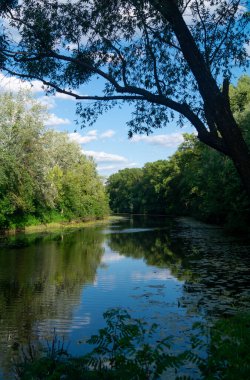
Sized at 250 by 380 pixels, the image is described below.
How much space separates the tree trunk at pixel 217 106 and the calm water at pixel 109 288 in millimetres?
5965

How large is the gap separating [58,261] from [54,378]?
20241 mm

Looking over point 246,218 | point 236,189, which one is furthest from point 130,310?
point 246,218

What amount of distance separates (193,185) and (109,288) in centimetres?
5645

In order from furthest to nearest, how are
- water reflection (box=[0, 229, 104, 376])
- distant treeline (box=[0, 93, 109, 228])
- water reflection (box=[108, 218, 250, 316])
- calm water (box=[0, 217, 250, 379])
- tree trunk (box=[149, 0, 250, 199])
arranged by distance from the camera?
distant treeline (box=[0, 93, 109, 228]), water reflection (box=[108, 218, 250, 316]), calm water (box=[0, 217, 250, 379]), water reflection (box=[0, 229, 104, 376]), tree trunk (box=[149, 0, 250, 199])

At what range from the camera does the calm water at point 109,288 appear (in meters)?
12.1

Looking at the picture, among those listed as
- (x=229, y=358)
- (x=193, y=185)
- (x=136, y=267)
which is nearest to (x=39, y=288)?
(x=136, y=267)

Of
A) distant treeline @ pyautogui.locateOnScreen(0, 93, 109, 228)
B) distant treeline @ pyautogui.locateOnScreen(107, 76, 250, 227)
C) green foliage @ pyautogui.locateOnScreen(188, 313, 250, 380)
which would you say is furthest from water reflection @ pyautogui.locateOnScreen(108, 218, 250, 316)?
distant treeline @ pyautogui.locateOnScreen(0, 93, 109, 228)

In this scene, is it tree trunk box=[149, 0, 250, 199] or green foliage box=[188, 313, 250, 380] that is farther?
tree trunk box=[149, 0, 250, 199]

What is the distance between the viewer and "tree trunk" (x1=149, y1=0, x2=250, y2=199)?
19.1ft

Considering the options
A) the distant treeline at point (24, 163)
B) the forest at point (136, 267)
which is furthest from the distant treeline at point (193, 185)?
the distant treeline at point (24, 163)

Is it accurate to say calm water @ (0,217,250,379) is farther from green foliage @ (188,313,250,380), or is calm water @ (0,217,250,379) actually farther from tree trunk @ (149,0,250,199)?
tree trunk @ (149,0,250,199)

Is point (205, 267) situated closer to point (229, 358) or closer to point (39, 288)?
point (39, 288)

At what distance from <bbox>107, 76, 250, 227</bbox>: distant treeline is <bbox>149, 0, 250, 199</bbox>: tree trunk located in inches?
139

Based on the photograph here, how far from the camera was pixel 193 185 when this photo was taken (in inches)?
2857
